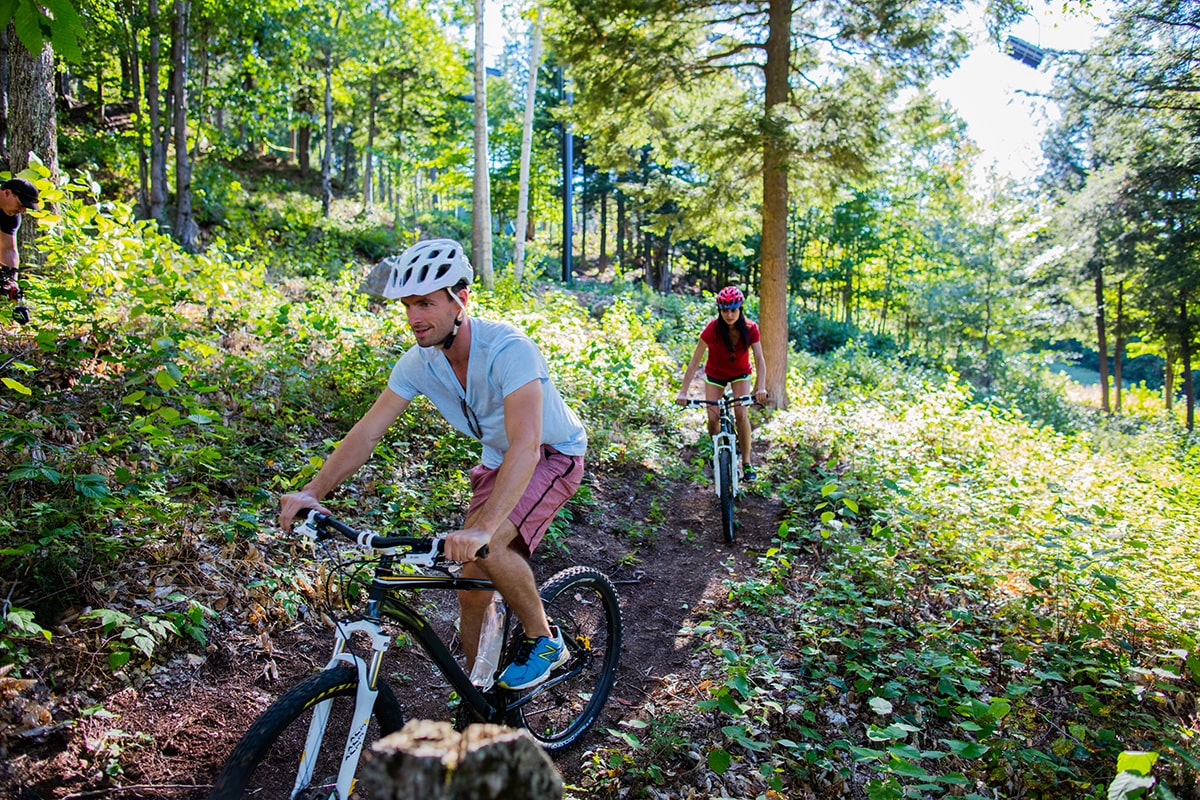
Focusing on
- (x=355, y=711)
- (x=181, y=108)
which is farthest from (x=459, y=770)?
(x=181, y=108)

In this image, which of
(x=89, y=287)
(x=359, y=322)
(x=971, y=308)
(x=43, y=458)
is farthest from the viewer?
(x=971, y=308)

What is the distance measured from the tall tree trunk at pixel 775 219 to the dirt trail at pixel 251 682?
620 centimetres

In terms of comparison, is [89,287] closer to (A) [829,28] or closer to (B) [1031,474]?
(B) [1031,474]

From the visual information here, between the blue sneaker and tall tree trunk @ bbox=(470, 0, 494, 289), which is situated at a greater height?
tall tree trunk @ bbox=(470, 0, 494, 289)

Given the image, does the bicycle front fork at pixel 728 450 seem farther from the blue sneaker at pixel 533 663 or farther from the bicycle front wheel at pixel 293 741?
the bicycle front wheel at pixel 293 741

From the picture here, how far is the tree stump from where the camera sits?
1.21 m

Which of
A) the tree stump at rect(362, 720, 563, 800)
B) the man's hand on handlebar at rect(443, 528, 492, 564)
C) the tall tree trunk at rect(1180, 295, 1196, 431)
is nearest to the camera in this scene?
the tree stump at rect(362, 720, 563, 800)

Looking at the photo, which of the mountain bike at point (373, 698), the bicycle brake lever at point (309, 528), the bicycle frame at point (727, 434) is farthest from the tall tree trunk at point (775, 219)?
the bicycle brake lever at point (309, 528)

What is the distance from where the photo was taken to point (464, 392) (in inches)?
124

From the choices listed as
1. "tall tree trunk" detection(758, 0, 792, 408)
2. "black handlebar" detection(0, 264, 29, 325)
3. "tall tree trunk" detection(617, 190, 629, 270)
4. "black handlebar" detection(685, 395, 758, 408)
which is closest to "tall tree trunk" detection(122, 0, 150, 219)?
"black handlebar" detection(0, 264, 29, 325)

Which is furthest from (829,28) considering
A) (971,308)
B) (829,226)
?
(829,226)

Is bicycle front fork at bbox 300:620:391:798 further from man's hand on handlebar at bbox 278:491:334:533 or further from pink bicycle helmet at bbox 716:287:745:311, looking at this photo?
pink bicycle helmet at bbox 716:287:745:311

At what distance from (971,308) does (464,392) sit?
30.3 metres

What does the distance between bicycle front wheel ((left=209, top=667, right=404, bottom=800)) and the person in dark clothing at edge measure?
16.4ft
